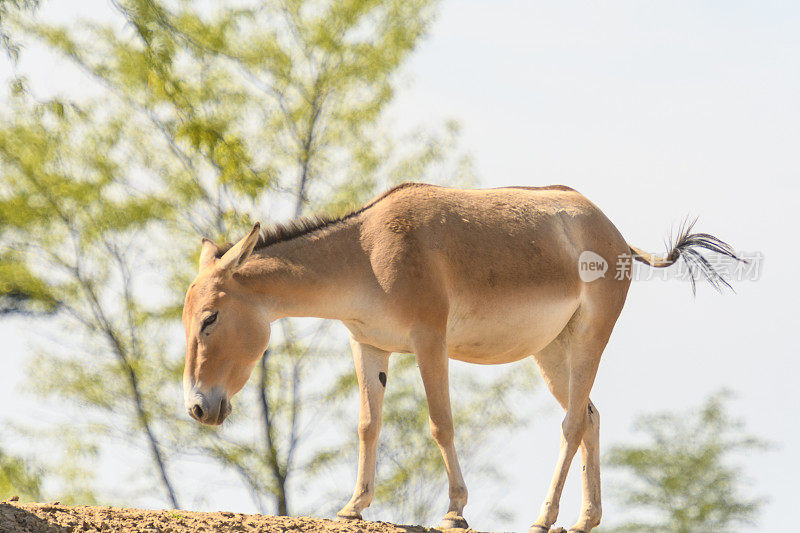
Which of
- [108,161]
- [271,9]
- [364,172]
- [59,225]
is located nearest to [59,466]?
[59,225]

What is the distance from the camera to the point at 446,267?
6.96 meters

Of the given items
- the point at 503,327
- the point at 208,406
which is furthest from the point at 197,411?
the point at 503,327

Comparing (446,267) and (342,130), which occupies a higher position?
(342,130)

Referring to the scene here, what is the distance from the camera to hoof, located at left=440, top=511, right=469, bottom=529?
673 centimetres

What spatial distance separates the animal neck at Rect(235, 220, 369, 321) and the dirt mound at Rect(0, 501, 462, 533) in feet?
4.90

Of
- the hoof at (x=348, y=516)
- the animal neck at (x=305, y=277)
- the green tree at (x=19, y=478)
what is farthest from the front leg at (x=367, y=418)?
the green tree at (x=19, y=478)

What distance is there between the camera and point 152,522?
258 inches

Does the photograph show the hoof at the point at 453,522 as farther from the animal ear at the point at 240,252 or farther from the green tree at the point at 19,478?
the green tree at the point at 19,478

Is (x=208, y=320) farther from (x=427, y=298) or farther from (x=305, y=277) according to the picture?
(x=427, y=298)

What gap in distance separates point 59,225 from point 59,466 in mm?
3569

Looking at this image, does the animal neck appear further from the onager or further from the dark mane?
the dark mane

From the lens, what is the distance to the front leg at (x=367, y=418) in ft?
23.2

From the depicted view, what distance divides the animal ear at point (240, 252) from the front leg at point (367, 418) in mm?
1146

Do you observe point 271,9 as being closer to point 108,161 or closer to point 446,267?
point 108,161
